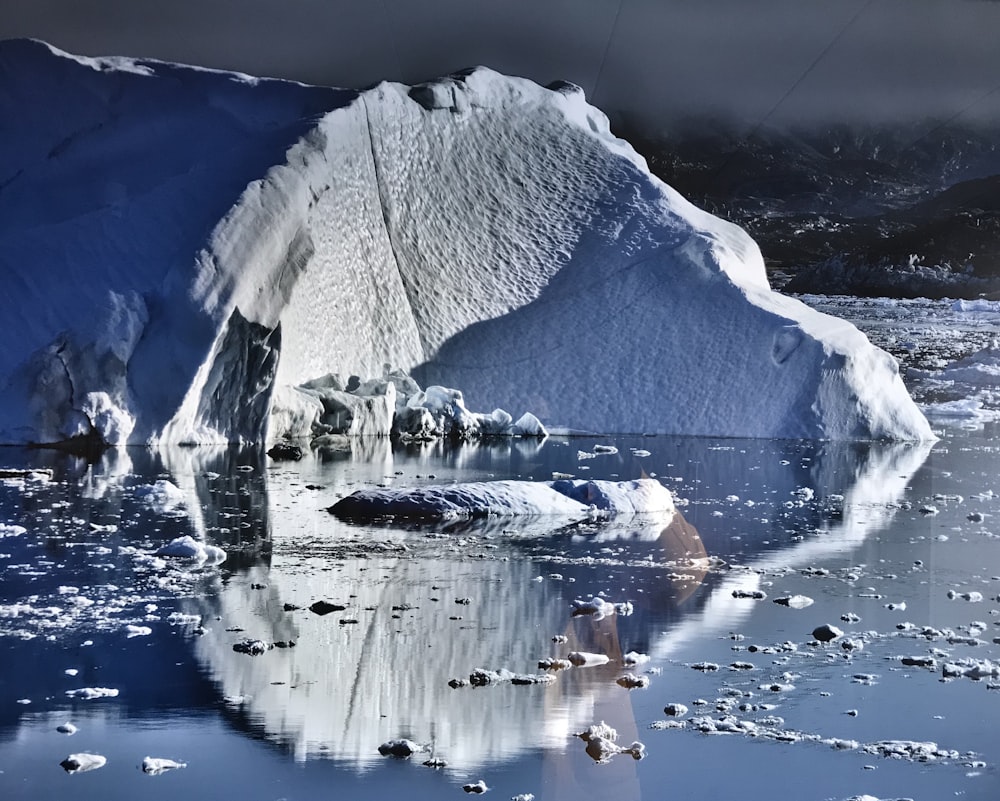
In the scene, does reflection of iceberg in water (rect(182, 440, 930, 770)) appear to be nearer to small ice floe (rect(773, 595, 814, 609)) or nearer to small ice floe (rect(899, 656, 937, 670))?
small ice floe (rect(773, 595, 814, 609))

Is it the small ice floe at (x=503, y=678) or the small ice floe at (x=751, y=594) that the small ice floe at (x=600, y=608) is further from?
the small ice floe at (x=503, y=678)

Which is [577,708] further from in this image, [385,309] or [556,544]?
[385,309]

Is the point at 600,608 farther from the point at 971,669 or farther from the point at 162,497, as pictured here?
the point at 162,497

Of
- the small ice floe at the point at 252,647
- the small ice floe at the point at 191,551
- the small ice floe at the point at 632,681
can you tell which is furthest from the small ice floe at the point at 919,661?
the small ice floe at the point at 191,551

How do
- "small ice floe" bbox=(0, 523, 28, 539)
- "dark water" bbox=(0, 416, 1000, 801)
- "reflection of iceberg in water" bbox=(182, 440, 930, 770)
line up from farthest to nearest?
"small ice floe" bbox=(0, 523, 28, 539)
"reflection of iceberg in water" bbox=(182, 440, 930, 770)
"dark water" bbox=(0, 416, 1000, 801)

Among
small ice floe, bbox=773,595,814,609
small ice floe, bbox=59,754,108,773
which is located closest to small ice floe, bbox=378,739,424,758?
small ice floe, bbox=59,754,108,773

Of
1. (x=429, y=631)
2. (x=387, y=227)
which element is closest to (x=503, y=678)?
(x=429, y=631)
